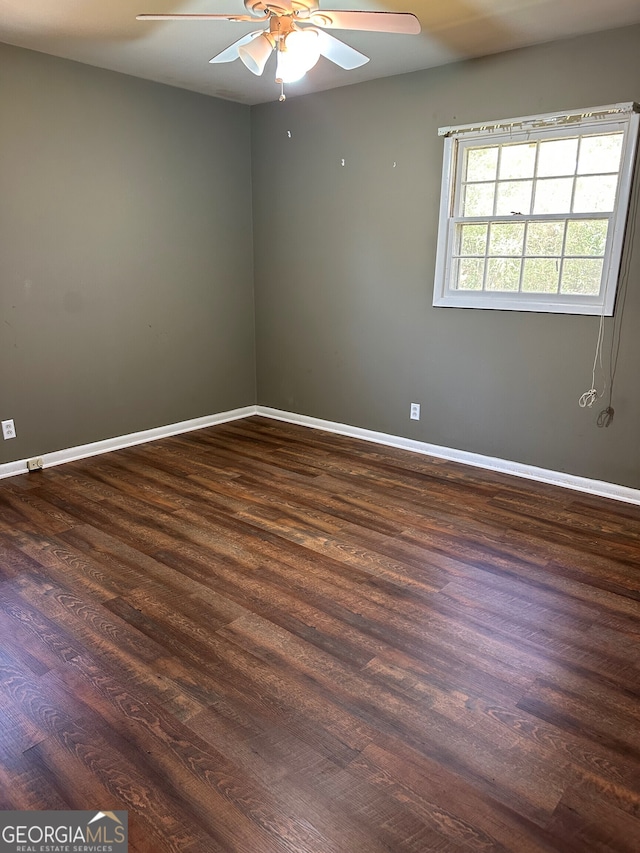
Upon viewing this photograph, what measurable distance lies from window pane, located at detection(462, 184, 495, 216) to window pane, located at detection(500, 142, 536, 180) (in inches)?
5.0

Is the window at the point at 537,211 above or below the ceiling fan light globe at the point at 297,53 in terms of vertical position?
below

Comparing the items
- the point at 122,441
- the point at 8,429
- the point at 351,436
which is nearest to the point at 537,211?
the point at 351,436

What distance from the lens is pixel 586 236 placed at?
349 cm

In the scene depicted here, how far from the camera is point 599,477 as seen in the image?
3664 millimetres

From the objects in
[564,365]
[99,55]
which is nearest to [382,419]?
[564,365]

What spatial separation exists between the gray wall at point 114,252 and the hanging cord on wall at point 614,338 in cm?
297

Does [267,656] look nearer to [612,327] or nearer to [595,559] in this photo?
[595,559]

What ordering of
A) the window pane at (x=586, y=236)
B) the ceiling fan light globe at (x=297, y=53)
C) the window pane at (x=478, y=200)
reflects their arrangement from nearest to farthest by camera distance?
1. the ceiling fan light globe at (x=297, y=53)
2. the window pane at (x=586, y=236)
3. the window pane at (x=478, y=200)

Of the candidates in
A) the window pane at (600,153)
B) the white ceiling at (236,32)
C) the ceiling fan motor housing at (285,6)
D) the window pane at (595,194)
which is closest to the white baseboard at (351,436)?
the window pane at (595,194)

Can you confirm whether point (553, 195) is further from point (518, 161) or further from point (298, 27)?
point (298, 27)

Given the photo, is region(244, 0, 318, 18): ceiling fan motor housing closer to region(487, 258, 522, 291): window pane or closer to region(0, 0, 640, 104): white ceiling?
region(0, 0, 640, 104): white ceiling

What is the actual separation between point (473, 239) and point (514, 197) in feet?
1.20

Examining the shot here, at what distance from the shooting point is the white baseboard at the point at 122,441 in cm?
392

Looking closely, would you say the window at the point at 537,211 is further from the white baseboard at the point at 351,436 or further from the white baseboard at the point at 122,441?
the white baseboard at the point at 122,441
